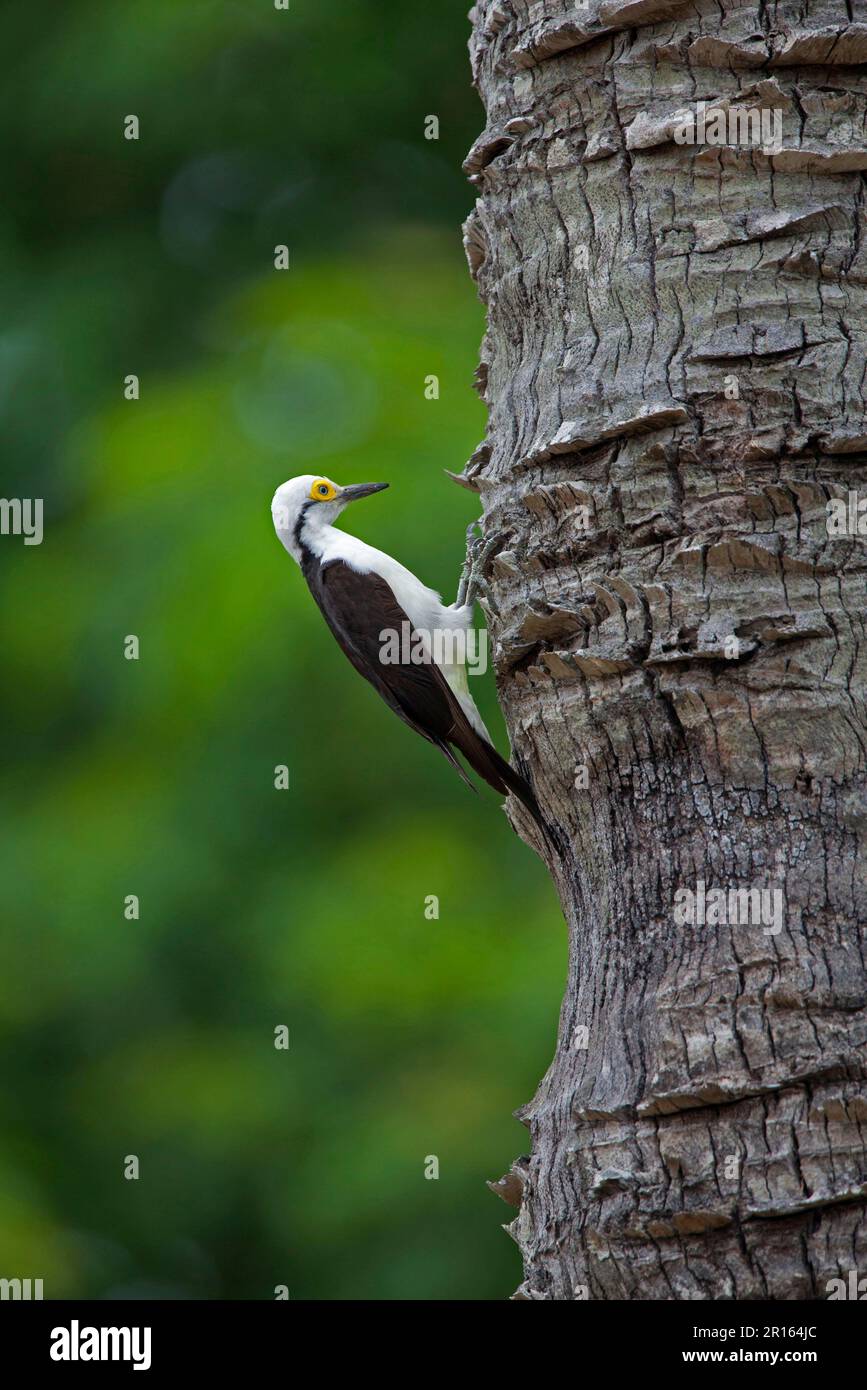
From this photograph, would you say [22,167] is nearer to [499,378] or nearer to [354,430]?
[354,430]

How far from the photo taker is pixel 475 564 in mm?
4012

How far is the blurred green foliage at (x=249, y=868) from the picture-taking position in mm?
8742

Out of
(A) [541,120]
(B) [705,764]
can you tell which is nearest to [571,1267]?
(B) [705,764]

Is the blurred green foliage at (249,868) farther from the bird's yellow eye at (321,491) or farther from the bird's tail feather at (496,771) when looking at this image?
the bird's tail feather at (496,771)

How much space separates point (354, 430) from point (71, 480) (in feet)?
7.21

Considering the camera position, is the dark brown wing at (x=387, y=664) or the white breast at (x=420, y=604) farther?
the white breast at (x=420, y=604)

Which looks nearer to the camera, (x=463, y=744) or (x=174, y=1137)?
(x=463, y=744)

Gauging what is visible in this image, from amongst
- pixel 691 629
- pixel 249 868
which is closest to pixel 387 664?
pixel 691 629

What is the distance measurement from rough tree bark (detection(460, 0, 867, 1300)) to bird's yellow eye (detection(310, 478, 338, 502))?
8.58 feet

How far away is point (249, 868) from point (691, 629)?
6.60m

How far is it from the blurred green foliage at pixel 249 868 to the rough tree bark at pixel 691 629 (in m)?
4.81

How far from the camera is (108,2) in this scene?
1135 centimetres

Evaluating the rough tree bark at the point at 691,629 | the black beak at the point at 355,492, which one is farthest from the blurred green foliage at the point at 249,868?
the rough tree bark at the point at 691,629

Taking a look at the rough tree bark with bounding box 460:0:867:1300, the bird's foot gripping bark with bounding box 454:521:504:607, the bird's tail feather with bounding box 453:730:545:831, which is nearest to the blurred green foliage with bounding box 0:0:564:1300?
the bird's foot gripping bark with bounding box 454:521:504:607
